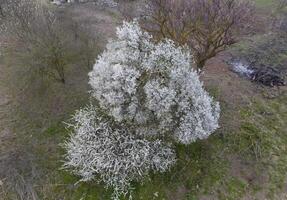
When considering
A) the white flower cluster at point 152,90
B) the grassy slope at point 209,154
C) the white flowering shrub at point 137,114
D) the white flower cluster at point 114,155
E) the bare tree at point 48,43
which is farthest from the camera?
the bare tree at point 48,43

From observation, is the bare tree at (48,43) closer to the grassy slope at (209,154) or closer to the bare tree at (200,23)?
the grassy slope at (209,154)

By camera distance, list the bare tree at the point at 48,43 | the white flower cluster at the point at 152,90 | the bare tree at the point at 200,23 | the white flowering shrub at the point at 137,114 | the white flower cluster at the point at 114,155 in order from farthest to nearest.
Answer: the bare tree at the point at 200,23
the bare tree at the point at 48,43
the white flower cluster at the point at 114,155
the white flowering shrub at the point at 137,114
the white flower cluster at the point at 152,90

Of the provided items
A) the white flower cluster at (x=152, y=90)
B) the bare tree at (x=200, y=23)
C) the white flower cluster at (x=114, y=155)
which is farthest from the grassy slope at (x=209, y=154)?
the bare tree at (x=200, y=23)

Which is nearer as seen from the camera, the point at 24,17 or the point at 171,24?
the point at 171,24

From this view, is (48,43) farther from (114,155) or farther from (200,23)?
(200,23)

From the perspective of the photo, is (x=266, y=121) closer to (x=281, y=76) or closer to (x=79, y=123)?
(x=281, y=76)

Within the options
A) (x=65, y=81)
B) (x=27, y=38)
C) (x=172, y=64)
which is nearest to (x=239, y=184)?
(x=172, y=64)
